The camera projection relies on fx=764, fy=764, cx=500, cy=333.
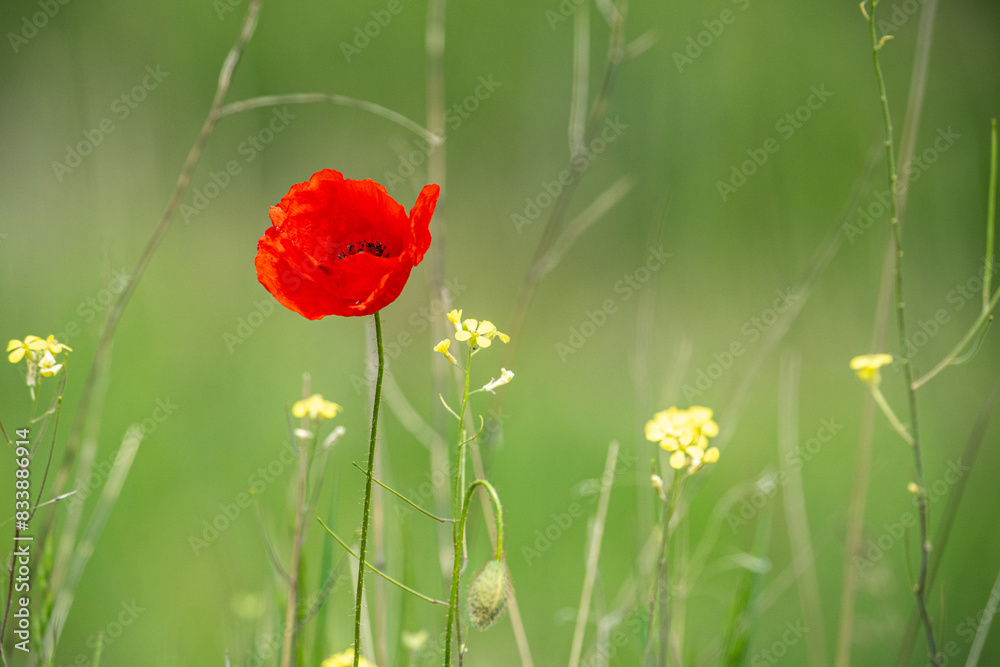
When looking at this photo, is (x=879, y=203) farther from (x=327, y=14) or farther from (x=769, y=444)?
(x=327, y=14)

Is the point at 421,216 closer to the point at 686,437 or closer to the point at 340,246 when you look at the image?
the point at 340,246

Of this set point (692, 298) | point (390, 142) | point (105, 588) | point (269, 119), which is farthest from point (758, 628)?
point (269, 119)

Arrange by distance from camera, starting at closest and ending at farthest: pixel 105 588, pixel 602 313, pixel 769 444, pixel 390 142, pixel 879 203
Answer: pixel 105 588, pixel 769 444, pixel 879 203, pixel 602 313, pixel 390 142

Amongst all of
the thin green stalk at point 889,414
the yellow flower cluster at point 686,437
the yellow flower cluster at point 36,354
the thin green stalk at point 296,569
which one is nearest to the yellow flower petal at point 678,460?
the yellow flower cluster at point 686,437

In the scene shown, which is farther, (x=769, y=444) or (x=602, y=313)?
(x=602, y=313)

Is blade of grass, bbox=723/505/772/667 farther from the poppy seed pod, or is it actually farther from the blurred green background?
the blurred green background

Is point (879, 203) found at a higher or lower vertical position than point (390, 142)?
lower

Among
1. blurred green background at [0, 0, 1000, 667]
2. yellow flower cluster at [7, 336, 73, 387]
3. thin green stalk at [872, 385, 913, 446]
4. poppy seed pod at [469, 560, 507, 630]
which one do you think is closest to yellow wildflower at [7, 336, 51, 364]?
yellow flower cluster at [7, 336, 73, 387]

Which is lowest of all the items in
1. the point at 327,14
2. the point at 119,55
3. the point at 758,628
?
the point at 758,628
